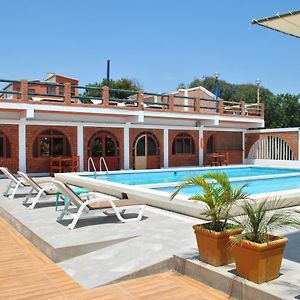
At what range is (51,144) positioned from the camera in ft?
58.8

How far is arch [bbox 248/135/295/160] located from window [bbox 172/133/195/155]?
4.02m

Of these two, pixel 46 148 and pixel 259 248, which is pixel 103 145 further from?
pixel 259 248

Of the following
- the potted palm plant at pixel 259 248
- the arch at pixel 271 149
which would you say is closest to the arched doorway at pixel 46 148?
the arch at pixel 271 149

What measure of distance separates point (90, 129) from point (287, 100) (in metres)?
21.4

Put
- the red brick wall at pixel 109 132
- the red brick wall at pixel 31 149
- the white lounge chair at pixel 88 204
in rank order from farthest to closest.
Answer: the red brick wall at pixel 109 132, the red brick wall at pixel 31 149, the white lounge chair at pixel 88 204

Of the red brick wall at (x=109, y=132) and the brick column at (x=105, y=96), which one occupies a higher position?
the brick column at (x=105, y=96)

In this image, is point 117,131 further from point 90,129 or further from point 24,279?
point 24,279

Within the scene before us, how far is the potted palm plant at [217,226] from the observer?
4230 mm

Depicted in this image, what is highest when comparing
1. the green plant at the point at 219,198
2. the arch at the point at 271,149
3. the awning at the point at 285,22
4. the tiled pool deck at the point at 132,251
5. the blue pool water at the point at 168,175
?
the awning at the point at 285,22

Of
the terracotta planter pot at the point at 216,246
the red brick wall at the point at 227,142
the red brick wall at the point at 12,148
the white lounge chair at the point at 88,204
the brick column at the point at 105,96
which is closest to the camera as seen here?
the terracotta planter pot at the point at 216,246

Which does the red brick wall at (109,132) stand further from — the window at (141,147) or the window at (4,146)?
the window at (4,146)

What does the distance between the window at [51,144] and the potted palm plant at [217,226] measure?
14.1 meters

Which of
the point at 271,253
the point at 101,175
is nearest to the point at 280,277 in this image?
the point at 271,253

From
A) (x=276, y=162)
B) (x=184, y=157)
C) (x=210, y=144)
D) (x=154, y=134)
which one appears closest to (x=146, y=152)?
(x=154, y=134)
